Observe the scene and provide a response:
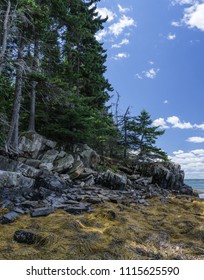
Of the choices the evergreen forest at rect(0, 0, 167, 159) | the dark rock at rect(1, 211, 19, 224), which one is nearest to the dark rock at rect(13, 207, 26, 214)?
the dark rock at rect(1, 211, 19, 224)

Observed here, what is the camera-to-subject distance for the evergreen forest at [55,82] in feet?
44.6

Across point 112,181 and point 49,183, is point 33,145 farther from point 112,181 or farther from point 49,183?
point 112,181

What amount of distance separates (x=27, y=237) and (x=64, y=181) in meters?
6.80

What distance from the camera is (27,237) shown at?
474cm

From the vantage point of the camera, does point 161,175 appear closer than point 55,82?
No

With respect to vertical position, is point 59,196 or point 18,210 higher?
point 59,196

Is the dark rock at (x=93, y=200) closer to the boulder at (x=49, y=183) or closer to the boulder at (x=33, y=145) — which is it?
the boulder at (x=49, y=183)

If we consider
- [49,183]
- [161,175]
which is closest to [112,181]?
[49,183]

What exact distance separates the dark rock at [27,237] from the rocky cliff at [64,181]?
1.37 m

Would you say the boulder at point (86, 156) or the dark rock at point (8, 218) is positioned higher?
the boulder at point (86, 156)

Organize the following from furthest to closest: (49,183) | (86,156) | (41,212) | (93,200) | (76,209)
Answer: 1. (86,156)
2. (49,183)
3. (93,200)
4. (76,209)
5. (41,212)

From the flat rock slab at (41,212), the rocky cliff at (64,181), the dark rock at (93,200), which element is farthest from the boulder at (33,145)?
the flat rock slab at (41,212)

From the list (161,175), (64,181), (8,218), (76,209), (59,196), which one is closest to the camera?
(8,218)

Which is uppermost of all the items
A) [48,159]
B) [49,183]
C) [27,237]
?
[48,159]
